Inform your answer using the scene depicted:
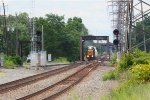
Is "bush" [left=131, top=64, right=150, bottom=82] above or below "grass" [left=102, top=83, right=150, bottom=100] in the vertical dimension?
above

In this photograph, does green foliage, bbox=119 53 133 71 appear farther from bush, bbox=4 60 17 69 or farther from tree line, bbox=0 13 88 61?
tree line, bbox=0 13 88 61

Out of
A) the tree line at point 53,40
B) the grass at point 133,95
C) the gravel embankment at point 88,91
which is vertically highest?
the tree line at point 53,40

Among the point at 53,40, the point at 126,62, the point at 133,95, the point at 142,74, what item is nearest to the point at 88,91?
Result: the point at 142,74

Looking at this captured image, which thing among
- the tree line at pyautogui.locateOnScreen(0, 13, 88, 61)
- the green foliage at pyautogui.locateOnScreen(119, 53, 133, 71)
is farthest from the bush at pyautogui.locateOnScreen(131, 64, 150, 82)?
the tree line at pyautogui.locateOnScreen(0, 13, 88, 61)

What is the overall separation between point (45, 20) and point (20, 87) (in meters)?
78.2

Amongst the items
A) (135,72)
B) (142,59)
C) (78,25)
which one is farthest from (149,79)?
(78,25)

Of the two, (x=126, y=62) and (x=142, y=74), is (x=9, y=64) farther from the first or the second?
(x=142, y=74)

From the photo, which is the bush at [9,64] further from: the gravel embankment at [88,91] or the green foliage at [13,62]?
the gravel embankment at [88,91]

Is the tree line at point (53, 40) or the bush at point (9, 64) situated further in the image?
the tree line at point (53, 40)

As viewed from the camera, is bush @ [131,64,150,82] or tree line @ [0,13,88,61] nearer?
bush @ [131,64,150,82]

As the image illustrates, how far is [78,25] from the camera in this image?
468 ft

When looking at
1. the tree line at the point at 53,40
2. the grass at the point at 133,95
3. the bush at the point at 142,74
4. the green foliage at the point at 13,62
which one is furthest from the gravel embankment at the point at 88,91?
the tree line at the point at 53,40

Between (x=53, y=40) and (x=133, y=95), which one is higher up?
(x=53, y=40)

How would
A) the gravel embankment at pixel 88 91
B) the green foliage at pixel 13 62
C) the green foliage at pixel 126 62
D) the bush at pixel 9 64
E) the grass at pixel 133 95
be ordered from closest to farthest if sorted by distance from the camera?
the grass at pixel 133 95, the gravel embankment at pixel 88 91, the green foliage at pixel 126 62, the bush at pixel 9 64, the green foliage at pixel 13 62
